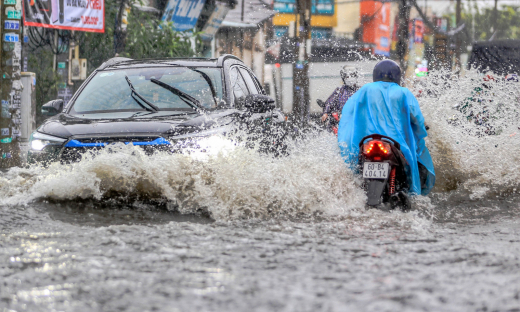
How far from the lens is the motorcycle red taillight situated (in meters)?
6.12

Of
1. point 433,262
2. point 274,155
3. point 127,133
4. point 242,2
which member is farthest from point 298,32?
point 433,262

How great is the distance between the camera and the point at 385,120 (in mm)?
6375

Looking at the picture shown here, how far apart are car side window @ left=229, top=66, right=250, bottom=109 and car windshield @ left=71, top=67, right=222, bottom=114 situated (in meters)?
0.19

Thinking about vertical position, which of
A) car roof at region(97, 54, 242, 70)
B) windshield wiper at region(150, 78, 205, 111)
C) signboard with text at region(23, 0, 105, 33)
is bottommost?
windshield wiper at region(150, 78, 205, 111)

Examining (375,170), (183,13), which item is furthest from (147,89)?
(183,13)

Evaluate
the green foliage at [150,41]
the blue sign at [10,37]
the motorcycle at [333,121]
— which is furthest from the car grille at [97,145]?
the green foliage at [150,41]

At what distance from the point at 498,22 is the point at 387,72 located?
60.9m

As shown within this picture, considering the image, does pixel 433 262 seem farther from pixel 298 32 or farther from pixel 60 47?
pixel 298 32

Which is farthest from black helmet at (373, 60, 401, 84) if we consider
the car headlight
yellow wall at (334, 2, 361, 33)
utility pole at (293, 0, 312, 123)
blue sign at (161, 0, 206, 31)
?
yellow wall at (334, 2, 361, 33)

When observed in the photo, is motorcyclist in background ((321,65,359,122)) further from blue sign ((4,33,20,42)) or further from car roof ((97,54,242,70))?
blue sign ((4,33,20,42))

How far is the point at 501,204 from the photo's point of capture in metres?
7.55

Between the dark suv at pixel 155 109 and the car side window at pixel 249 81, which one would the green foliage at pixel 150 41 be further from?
the dark suv at pixel 155 109

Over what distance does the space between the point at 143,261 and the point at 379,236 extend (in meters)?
1.84

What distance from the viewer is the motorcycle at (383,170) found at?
20.0 feet
